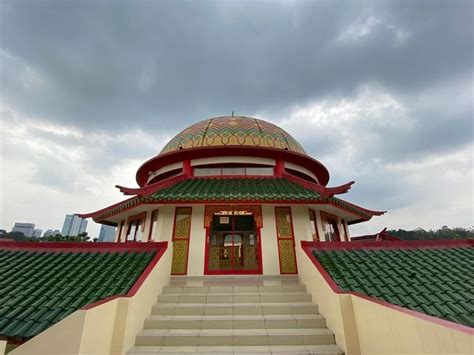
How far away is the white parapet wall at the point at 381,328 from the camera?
2.25 meters

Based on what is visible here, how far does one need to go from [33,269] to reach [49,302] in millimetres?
2020

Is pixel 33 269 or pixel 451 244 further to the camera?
pixel 451 244

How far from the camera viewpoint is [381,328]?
11.1 ft

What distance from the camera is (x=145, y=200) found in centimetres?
727

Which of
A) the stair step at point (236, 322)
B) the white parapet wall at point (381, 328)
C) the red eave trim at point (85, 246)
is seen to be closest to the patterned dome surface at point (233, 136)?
the red eave trim at point (85, 246)

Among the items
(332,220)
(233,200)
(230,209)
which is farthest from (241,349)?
(332,220)

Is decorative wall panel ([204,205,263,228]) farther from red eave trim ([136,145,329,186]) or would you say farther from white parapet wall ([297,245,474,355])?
white parapet wall ([297,245,474,355])

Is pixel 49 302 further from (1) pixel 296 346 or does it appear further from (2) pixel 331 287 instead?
(2) pixel 331 287

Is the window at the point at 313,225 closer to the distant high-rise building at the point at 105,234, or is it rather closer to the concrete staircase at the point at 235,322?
the concrete staircase at the point at 235,322

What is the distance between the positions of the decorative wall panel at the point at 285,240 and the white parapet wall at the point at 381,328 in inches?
74.8

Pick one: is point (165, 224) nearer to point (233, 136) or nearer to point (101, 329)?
point (101, 329)

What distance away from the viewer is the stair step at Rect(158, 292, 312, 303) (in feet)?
18.9

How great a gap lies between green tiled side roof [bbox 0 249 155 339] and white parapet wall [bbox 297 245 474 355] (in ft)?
14.1

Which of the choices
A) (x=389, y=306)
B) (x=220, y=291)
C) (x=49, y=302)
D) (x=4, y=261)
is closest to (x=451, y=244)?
(x=389, y=306)
